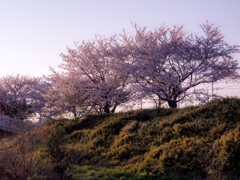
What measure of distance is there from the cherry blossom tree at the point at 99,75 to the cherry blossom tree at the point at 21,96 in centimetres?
785

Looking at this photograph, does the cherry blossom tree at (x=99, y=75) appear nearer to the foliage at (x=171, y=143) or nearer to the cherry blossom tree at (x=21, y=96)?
the foliage at (x=171, y=143)

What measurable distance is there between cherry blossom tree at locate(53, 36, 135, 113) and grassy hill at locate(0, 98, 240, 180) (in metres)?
3.97

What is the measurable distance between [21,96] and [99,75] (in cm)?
1176

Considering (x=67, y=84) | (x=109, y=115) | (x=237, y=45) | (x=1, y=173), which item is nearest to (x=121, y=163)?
(x=1, y=173)

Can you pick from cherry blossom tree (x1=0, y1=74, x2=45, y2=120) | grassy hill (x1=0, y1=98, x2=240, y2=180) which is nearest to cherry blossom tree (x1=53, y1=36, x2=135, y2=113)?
grassy hill (x1=0, y1=98, x2=240, y2=180)

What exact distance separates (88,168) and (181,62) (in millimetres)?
11130

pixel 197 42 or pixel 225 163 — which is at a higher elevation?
pixel 197 42

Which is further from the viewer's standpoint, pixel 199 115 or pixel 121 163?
pixel 199 115

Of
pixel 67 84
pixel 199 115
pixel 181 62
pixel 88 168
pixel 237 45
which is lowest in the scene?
pixel 88 168

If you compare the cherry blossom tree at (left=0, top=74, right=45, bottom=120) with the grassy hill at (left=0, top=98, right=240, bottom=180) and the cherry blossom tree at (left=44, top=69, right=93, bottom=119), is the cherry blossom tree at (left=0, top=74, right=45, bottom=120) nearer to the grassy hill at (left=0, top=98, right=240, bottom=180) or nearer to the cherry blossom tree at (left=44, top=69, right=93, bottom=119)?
the cherry blossom tree at (left=44, top=69, right=93, bottom=119)

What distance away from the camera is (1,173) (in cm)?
689

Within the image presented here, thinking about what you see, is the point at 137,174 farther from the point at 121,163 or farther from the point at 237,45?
the point at 237,45

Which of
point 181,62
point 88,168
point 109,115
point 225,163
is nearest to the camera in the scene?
point 225,163

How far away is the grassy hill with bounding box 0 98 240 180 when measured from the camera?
6.12 meters
